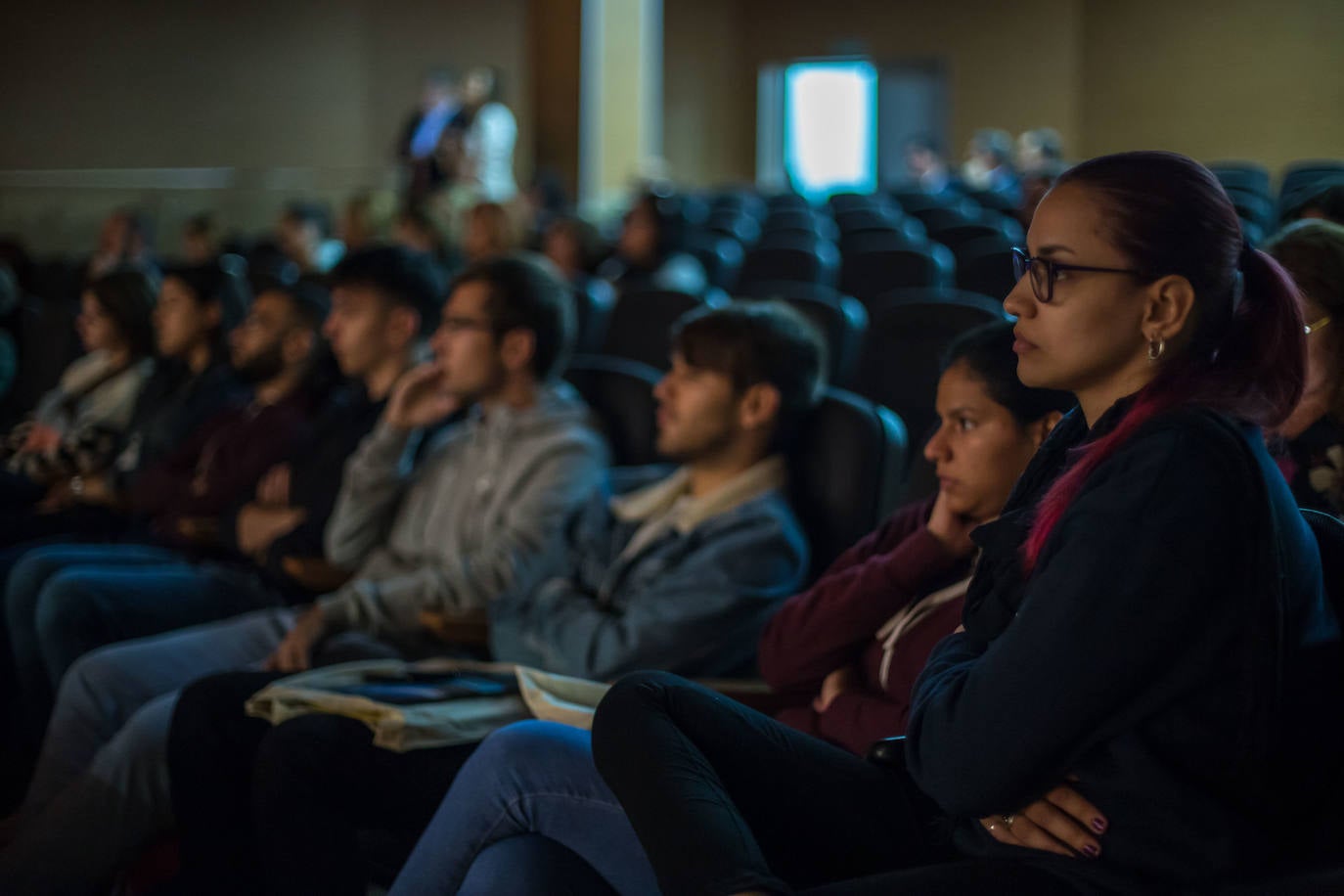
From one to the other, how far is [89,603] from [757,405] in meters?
1.30

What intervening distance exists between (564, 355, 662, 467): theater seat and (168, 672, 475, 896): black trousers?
0.90 metres

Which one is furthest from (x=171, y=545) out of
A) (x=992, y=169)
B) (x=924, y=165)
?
(x=924, y=165)

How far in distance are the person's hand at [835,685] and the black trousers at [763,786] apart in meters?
0.25

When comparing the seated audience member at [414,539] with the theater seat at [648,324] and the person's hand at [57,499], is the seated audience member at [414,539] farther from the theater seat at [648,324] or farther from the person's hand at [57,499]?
the person's hand at [57,499]

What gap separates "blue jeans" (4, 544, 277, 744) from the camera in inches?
94.7

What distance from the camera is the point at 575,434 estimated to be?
7.70ft

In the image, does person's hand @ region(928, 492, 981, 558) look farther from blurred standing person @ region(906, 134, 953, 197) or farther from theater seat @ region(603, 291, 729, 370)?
blurred standing person @ region(906, 134, 953, 197)

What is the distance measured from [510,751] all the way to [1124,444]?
731mm

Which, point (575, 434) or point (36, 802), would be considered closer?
point (36, 802)

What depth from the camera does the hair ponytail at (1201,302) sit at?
111 cm

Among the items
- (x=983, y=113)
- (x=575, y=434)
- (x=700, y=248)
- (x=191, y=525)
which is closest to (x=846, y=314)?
(x=575, y=434)

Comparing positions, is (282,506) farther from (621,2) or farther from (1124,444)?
(621,2)

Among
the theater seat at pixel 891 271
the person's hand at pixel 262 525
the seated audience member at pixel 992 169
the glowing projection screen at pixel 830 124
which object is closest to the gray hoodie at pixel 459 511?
the person's hand at pixel 262 525

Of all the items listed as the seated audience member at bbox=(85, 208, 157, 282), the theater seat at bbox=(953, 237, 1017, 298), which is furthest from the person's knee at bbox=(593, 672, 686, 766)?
the seated audience member at bbox=(85, 208, 157, 282)
